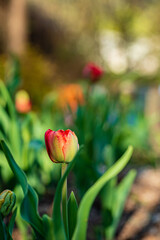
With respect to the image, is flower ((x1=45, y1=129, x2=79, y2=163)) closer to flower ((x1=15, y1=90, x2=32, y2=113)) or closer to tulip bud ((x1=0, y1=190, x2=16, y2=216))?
tulip bud ((x1=0, y1=190, x2=16, y2=216))

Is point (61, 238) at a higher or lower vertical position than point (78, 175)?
higher

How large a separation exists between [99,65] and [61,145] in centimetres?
746

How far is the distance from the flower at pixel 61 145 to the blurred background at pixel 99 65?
630 millimetres

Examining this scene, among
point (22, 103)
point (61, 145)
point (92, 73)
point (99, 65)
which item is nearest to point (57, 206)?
point (61, 145)

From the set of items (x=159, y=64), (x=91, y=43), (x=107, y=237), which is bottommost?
(x=159, y=64)

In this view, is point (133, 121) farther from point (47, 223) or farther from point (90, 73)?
point (47, 223)

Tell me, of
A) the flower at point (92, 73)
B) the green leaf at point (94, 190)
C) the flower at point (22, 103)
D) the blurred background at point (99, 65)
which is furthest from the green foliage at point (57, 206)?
the flower at point (92, 73)

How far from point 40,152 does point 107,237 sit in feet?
1.48

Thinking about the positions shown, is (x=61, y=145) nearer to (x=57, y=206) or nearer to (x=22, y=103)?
(x=57, y=206)

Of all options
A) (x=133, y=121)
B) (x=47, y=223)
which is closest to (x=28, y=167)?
(x=47, y=223)

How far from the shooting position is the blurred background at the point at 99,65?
66.4 inches

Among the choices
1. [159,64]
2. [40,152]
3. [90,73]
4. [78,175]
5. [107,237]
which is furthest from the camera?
[159,64]

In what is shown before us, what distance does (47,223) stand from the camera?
2.21 feet

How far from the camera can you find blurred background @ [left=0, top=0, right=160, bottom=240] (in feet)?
5.53
